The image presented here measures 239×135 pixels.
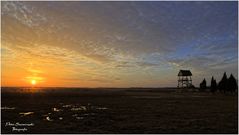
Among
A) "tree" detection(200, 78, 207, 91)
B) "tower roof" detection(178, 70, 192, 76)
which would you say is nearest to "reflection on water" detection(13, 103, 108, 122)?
"tower roof" detection(178, 70, 192, 76)

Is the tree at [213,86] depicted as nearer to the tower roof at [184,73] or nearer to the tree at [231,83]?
the tree at [231,83]

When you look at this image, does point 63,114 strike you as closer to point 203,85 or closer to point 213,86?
point 213,86

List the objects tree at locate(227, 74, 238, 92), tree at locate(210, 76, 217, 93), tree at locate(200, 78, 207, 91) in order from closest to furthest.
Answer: tree at locate(227, 74, 238, 92) → tree at locate(210, 76, 217, 93) → tree at locate(200, 78, 207, 91)

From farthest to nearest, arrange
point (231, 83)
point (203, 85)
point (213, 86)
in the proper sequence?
point (203, 85)
point (213, 86)
point (231, 83)

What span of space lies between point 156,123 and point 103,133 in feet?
17.3

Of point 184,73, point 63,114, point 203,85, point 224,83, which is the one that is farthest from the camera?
point 184,73

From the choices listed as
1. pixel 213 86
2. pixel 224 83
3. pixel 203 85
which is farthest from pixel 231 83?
pixel 203 85

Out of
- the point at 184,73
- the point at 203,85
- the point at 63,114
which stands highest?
the point at 184,73

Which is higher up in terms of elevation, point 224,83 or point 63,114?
point 224,83

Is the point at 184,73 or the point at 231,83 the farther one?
the point at 184,73

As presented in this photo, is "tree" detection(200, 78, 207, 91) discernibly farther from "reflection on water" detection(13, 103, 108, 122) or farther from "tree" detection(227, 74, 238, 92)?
"reflection on water" detection(13, 103, 108, 122)

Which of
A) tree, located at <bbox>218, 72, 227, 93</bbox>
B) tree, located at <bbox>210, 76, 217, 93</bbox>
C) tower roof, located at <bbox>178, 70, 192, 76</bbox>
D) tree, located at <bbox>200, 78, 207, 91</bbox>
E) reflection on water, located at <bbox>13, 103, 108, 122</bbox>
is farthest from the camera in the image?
tower roof, located at <bbox>178, 70, 192, 76</bbox>

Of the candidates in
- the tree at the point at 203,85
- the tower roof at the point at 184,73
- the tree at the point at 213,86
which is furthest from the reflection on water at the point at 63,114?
the tree at the point at 203,85

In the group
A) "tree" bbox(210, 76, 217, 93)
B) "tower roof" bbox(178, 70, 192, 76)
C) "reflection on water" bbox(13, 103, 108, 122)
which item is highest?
"tower roof" bbox(178, 70, 192, 76)
